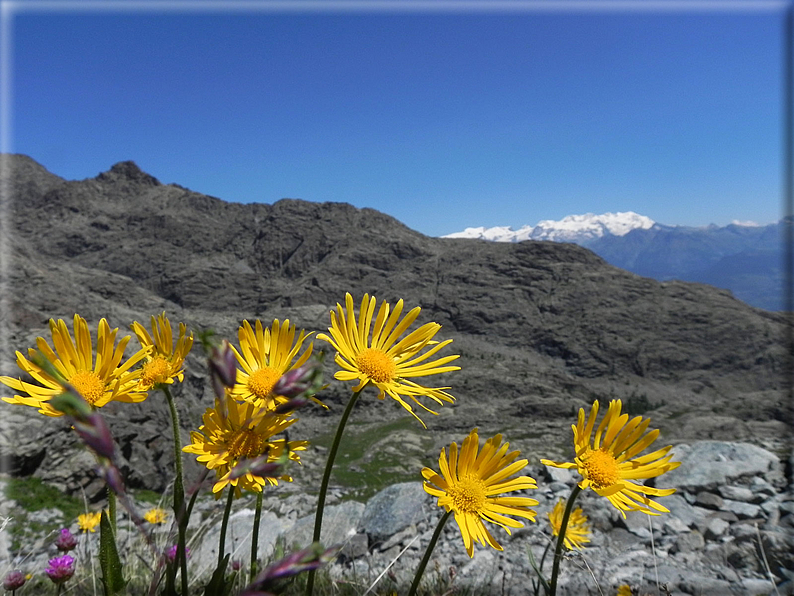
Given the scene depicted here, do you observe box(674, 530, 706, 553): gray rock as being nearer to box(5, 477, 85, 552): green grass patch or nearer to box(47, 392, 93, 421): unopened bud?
box(47, 392, 93, 421): unopened bud

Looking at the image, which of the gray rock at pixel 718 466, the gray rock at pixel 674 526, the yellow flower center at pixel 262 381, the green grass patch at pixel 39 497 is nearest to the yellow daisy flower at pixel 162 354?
the yellow flower center at pixel 262 381

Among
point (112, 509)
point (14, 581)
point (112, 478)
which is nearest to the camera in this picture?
point (112, 478)

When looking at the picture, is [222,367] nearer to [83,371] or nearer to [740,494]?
[83,371]

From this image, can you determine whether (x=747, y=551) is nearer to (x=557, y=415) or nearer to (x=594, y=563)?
(x=594, y=563)

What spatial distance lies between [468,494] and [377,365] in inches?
28.1

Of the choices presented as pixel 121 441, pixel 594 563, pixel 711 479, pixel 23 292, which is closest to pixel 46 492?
pixel 121 441

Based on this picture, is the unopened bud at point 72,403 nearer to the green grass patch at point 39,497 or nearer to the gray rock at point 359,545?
the gray rock at point 359,545

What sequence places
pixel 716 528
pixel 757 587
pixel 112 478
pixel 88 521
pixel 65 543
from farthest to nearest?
pixel 716 528, pixel 88 521, pixel 757 587, pixel 65 543, pixel 112 478

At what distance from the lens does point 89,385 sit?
184 cm

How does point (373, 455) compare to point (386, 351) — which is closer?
point (386, 351)

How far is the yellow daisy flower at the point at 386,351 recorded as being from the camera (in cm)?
199

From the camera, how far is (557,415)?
363ft

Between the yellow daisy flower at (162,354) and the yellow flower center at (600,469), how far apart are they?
1869mm

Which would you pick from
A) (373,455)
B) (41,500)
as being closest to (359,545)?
(41,500)
